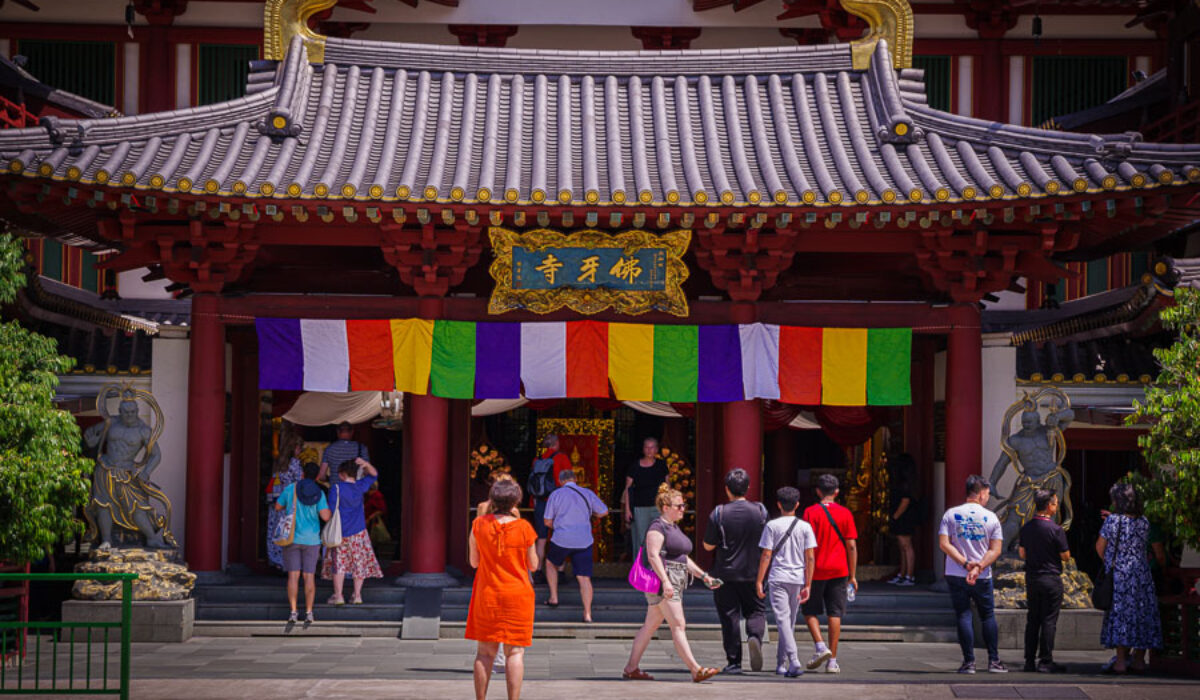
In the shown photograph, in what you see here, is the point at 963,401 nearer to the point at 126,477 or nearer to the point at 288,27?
the point at 126,477

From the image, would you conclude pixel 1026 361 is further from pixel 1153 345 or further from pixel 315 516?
pixel 315 516

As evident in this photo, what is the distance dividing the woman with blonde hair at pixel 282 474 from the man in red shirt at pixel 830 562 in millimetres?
6214

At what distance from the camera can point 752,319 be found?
15086 millimetres

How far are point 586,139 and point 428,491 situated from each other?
4.44 metres

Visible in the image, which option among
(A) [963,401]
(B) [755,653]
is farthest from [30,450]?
(A) [963,401]

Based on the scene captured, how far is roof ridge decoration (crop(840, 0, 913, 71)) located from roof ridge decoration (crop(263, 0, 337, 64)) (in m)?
6.54

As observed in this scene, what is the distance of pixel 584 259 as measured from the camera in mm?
14930

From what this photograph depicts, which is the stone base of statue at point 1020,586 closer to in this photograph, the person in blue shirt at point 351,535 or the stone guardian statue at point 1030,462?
the stone guardian statue at point 1030,462

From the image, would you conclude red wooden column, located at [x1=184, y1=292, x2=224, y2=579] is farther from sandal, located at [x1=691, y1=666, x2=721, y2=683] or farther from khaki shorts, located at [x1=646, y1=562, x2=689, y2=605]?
sandal, located at [x1=691, y1=666, x2=721, y2=683]

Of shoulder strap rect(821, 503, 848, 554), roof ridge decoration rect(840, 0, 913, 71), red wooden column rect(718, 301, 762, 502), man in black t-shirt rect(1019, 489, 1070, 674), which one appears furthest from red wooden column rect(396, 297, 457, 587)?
roof ridge decoration rect(840, 0, 913, 71)

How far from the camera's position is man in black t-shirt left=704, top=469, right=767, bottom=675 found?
37.8 feet

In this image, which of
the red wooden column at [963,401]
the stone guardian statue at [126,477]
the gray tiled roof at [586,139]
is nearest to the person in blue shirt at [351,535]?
the stone guardian statue at [126,477]

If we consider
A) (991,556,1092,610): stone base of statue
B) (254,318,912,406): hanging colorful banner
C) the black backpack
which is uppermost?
(254,318,912,406): hanging colorful banner

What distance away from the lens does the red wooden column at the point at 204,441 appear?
1470cm
